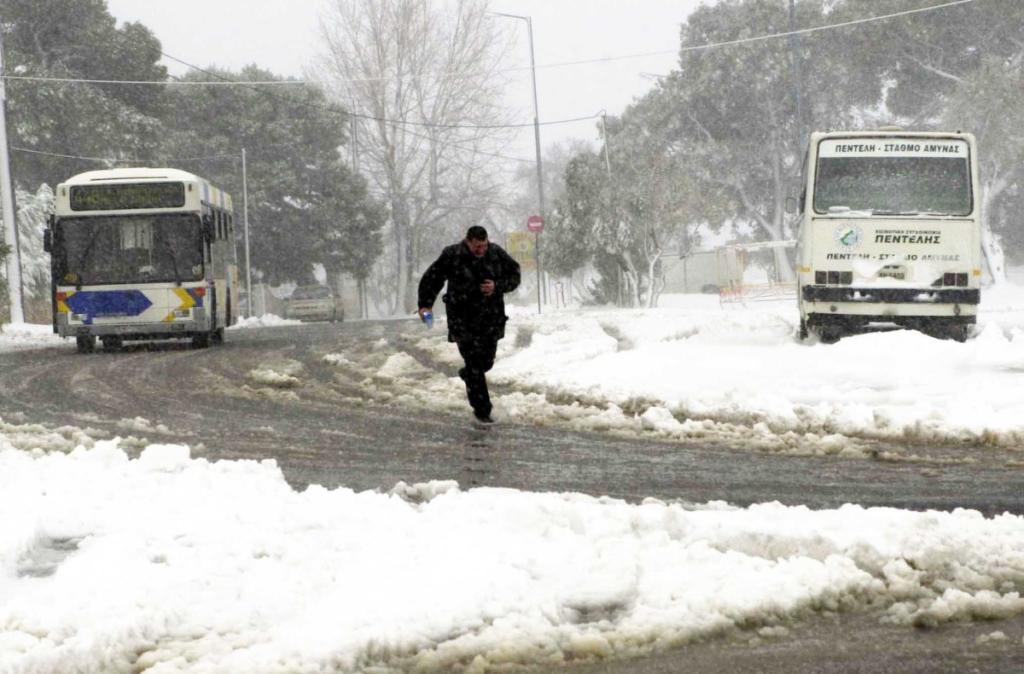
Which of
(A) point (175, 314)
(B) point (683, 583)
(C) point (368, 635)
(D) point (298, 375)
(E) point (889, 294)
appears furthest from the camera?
(A) point (175, 314)

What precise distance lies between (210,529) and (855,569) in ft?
8.77

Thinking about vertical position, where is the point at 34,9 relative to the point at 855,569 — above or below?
above

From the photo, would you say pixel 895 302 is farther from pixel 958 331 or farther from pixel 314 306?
pixel 314 306

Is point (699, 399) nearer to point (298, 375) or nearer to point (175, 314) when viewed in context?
point (298, 375)

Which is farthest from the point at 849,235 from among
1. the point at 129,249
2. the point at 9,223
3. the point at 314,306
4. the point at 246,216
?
the point at 246,216

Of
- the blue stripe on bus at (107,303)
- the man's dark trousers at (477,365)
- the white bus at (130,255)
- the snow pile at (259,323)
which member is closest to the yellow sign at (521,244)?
the snow pile at (259,323)

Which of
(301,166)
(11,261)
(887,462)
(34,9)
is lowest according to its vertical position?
(887,462)

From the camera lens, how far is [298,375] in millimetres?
16047

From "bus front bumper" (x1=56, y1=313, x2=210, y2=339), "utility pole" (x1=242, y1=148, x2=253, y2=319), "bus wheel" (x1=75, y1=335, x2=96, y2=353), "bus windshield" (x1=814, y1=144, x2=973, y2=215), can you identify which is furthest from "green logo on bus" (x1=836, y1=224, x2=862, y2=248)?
"utility pole" (x1=242, y1=148, x2=253, y2=319)

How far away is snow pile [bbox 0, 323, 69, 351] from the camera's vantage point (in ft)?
87.6

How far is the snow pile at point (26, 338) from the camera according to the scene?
2671cm

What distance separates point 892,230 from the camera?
56.3 ft

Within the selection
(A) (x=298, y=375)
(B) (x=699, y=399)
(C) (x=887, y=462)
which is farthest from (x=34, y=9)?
(C) (x=887, y=462)

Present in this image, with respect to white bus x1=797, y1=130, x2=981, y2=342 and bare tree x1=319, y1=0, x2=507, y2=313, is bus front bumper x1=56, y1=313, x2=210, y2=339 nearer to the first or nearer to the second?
white bus x1=797, y1=130, x2=981, y2=342
